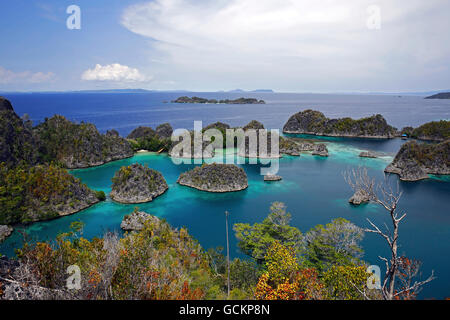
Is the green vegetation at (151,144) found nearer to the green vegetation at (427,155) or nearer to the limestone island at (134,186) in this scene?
the limestone island at (134,186)

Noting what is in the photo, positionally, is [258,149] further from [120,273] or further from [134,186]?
[120,273]

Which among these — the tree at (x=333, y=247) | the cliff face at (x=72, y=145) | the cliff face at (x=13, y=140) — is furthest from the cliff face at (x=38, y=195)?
the tree at (x=333, y=247)

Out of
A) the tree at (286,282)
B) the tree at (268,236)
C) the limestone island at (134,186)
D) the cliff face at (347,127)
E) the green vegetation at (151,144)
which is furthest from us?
the cliff face at (347,127)

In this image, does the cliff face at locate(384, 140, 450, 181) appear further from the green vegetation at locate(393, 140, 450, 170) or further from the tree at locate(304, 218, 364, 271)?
the tree at locate(304, 218, 364, 271)

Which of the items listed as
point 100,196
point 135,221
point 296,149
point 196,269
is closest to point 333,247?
point 196,269

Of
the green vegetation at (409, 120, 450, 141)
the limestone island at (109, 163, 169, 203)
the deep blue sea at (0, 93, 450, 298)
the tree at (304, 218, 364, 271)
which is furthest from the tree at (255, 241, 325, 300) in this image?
the green vegetation at (409, 120, 450, 141)
